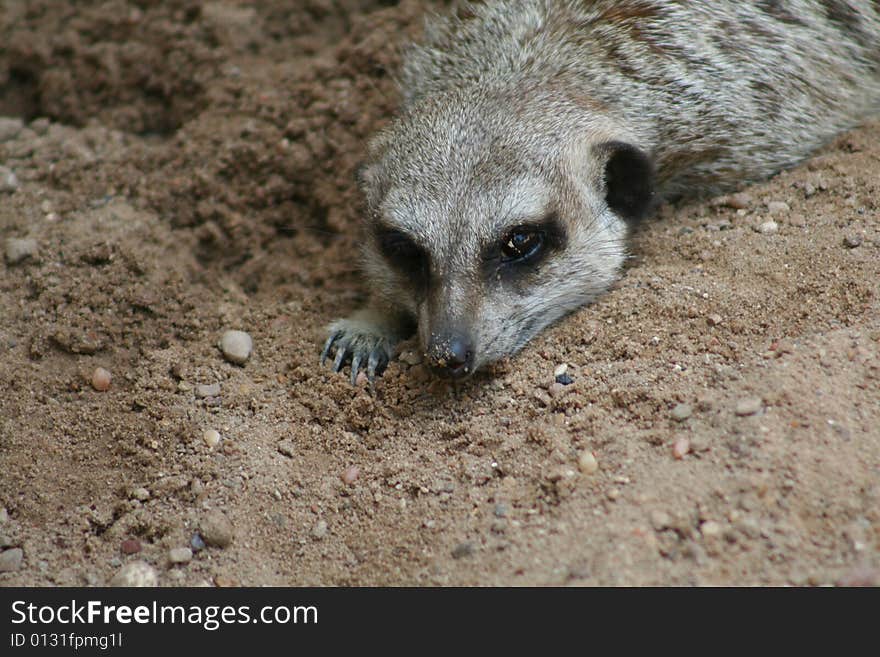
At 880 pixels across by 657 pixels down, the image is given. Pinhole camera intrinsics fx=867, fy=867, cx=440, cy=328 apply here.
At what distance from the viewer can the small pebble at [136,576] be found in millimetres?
2738

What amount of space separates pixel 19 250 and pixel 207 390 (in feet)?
3.97

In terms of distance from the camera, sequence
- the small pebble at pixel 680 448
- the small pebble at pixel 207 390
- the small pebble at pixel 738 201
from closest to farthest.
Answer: the small pebble at pixel 680 448
the small pebble at pixel 207 390
the small pebble at pixel 738 201

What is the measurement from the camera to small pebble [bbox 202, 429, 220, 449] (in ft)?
10.5

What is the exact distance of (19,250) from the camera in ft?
12.7

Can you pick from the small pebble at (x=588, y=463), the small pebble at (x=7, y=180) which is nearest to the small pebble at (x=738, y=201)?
the small pebble at (x=588, y=463)

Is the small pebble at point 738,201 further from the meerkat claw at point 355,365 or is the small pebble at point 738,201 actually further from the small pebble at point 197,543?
the small pebble at point 197,543

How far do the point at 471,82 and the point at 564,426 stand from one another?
1760mm

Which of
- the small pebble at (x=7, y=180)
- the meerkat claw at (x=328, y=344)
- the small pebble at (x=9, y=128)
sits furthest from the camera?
the small pebble at (x=9, y=128)

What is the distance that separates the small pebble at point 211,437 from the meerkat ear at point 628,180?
1.85 meters

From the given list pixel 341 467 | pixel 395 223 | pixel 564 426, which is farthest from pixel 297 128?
pixel 564 426

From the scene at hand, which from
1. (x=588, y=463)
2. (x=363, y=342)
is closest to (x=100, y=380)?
(x=363, y=342)

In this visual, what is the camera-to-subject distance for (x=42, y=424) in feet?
10.7

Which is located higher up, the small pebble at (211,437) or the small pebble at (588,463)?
the small pebble at (588,463)

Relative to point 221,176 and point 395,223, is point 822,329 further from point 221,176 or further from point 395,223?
point 221,176
